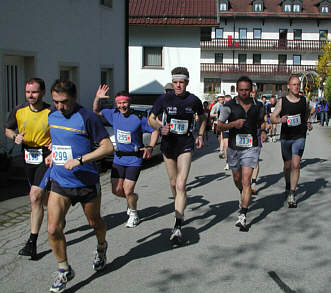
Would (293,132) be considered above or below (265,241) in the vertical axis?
above

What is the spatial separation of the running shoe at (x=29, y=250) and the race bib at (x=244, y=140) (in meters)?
2.95

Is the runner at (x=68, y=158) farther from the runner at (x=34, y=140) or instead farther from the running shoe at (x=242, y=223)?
the running shoe at (x=242, y=223)

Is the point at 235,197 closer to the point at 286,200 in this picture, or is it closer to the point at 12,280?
the point at 286,200

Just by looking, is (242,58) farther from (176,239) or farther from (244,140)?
(176,239)

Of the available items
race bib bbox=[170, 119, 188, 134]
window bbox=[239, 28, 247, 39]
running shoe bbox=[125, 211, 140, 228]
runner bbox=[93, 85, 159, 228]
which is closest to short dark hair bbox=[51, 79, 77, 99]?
race bib bbox=[170, 119, 188, 134]

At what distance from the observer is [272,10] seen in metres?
58.8

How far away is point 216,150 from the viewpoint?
1609 centimetres

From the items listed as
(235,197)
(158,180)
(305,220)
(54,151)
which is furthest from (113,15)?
A: (54,151)

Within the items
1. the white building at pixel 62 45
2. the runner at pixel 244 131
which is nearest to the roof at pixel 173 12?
the white building at pixel 62 45

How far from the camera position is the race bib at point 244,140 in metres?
6.49

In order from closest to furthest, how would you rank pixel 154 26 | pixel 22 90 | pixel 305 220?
pixel 305 220
pixel 22 90
pixel 154 26

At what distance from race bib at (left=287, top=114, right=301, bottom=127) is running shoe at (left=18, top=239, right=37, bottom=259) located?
440 cm

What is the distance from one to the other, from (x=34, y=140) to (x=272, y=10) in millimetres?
57819

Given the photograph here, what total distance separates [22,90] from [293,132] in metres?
7.53
